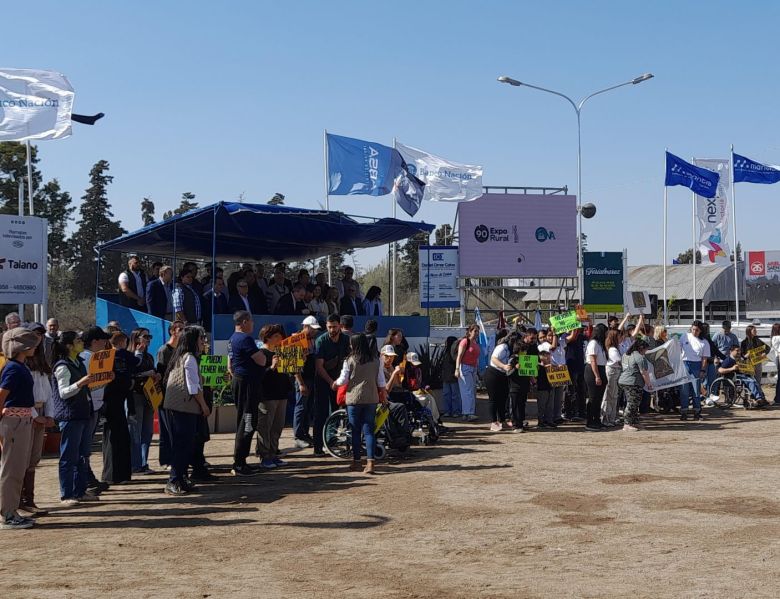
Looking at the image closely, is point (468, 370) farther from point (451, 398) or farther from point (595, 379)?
point (595, 379)

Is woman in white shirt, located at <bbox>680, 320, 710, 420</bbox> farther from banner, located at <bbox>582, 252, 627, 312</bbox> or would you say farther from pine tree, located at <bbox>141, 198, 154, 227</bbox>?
pine tree, located at <bbox>141, 198, 154, 227</bbox>

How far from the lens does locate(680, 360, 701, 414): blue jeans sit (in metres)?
19.0

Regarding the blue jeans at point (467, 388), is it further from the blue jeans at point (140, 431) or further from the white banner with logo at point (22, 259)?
the white banner with logo at point (22, 259)

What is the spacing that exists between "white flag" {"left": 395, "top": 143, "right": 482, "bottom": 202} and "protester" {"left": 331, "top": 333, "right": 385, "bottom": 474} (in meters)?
13.0

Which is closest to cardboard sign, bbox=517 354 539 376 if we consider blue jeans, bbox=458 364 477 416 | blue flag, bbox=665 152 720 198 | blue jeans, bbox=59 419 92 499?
blue jeans, bbox=458 364 477 416

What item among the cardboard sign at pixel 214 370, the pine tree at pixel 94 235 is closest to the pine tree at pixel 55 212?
the pine tree at pixel 94 235

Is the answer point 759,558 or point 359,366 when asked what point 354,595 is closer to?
point 759,558

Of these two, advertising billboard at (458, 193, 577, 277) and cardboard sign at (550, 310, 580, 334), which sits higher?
advertising billboard at (458, 193, 577, 277)

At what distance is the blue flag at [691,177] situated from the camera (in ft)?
100

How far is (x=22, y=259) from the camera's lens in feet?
61.7

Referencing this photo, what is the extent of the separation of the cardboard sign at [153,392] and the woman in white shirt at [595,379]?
843 centimetres

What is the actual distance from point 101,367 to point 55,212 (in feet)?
135

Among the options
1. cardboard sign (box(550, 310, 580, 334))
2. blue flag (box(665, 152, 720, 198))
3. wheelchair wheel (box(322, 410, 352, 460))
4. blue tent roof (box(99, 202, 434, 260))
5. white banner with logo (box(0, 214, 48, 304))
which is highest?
blue flag (box(665, 152, 720, 198))

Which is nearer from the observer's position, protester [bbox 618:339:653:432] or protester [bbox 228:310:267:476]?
protester [bbox 228:310:267:476]
